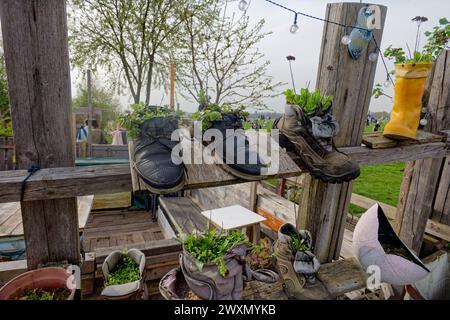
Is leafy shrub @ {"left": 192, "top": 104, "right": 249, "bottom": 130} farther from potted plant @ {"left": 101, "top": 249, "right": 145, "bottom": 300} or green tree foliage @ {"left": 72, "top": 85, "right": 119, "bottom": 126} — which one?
green tree foliage @ {"left": 72, "top": 85, "right": 119, "bottom": 126}

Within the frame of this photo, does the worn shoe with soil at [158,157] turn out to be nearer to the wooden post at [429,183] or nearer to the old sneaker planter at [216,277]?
the old sneaker planter at [216,277]

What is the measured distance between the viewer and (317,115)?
1.48 m

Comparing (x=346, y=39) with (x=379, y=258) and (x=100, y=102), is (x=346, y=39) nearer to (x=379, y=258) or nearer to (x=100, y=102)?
(x=379, y=258)

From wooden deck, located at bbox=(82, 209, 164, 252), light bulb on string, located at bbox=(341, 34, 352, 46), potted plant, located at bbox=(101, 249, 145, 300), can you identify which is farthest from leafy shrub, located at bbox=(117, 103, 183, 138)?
wooden deck, located at bbox=(82, 209, 164, 252)

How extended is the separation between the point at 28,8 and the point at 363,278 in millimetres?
2283

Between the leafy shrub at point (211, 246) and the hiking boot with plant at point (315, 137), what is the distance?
0.57 meters

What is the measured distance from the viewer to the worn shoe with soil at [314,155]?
1.40 metres

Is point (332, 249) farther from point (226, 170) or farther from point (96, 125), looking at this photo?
point (96, 125)

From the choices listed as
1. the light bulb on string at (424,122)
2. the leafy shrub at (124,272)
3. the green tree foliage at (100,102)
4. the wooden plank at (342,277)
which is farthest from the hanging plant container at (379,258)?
the green tree foliage at (100,102)

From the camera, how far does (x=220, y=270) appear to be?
3.64 ft

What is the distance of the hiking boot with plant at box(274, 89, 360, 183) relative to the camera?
4.64ft

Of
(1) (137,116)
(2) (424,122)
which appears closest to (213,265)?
(1) (137,116)

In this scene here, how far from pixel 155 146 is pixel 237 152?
400 mm
